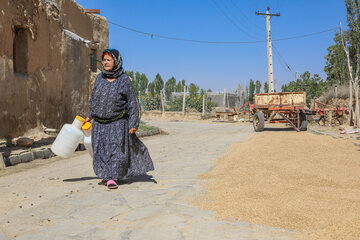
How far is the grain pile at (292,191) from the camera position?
10.2 feet

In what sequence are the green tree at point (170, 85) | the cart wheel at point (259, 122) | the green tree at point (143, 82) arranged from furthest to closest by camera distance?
the green tree at point (170, 85) < the green tree at point (143, 82) < the cart wheel at point (259, 122)

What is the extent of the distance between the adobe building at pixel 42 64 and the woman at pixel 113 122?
14.1ft

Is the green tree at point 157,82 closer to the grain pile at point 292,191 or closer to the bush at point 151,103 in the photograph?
the bush at point 151,103

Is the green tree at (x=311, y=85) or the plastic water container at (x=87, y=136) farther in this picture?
the green tree at (x=311, y=85)

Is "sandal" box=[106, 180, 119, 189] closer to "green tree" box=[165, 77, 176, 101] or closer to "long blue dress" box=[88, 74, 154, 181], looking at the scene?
"long blue dress" box=[88, 74, 154, 181]

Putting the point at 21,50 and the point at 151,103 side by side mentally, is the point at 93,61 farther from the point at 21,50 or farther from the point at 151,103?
the point at 151,103

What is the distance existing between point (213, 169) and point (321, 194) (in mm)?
2208

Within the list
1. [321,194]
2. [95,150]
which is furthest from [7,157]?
[321,194]

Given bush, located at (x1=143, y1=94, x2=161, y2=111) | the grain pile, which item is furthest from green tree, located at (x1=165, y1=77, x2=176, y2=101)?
the grain pile

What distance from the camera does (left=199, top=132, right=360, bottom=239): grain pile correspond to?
3.12 m

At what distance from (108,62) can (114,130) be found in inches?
34.5

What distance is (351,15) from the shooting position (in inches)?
882

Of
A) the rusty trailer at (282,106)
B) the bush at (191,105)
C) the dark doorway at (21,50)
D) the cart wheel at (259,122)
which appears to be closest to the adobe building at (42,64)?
the dark doorway at (21,50)

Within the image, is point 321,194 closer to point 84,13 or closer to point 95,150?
point 95,150
